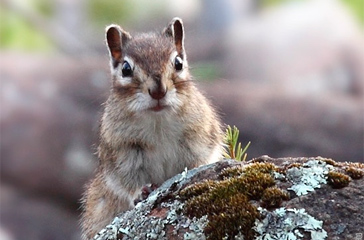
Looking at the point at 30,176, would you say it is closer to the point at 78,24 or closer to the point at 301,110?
the point at 301,110

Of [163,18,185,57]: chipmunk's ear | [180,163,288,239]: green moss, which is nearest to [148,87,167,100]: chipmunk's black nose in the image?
[163,18,185,57]: chipmunk's ear

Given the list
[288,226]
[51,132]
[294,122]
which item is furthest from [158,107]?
[51,132]

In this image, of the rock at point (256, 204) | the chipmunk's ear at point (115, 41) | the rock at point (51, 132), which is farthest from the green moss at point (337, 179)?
the rock at point (51, 132)

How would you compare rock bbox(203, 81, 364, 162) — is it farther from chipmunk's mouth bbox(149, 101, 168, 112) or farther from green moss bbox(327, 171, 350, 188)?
green moss bbox(327, 171, 350, 188)

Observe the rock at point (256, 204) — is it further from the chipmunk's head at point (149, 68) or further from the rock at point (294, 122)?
the rock at point (294, 122)

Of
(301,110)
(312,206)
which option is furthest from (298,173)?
(301,110)

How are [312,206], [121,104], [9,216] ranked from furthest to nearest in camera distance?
1. [9,216]
2. [121,104]
3. [312,206]
